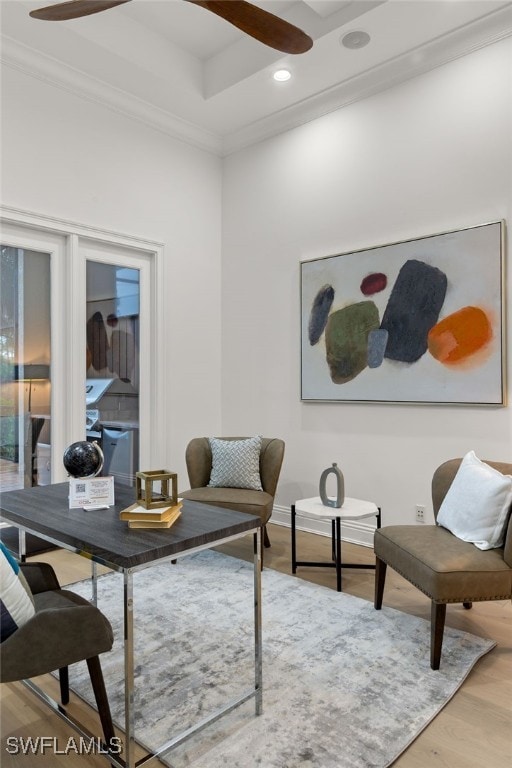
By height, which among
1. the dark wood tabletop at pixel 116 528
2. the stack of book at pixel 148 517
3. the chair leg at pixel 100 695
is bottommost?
the chair leg at pixel 100 695

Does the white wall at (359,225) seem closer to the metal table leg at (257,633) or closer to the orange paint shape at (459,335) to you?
the orange paint shape at (459,335)

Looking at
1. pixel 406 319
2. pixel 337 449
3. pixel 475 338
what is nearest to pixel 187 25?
pixel 406 319

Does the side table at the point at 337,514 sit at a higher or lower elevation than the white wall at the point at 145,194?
lower

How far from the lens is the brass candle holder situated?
1.90 meters

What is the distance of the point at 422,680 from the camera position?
6.96ft

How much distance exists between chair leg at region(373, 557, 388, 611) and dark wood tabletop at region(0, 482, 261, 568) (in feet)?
3.48

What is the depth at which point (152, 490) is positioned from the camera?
1.96 metres

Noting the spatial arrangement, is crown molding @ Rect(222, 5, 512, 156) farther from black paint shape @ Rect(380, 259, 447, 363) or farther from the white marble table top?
the white marble table top

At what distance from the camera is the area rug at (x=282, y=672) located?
1.75 m

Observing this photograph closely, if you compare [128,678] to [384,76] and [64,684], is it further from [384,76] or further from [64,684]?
[384,76]

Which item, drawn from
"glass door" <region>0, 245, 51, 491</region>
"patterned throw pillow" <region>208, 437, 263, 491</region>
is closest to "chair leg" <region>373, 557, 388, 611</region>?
"patterned throw pillow" <region>208, 437, 263, 491</region>

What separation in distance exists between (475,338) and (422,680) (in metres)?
2.01

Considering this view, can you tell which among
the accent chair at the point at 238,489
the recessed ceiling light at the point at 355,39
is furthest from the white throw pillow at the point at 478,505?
the recessed ceiling light at the point at 355,39

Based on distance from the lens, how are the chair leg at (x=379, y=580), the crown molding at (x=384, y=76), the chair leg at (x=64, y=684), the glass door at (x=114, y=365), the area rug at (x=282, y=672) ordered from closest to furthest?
the area rug at (x=282, y=672) → the chair leg at (x=64, y=684) → the chair leg at (x=379, y=580) → the crown molding at (x=384, y=76) → the glass door at (x=114, y=365)
